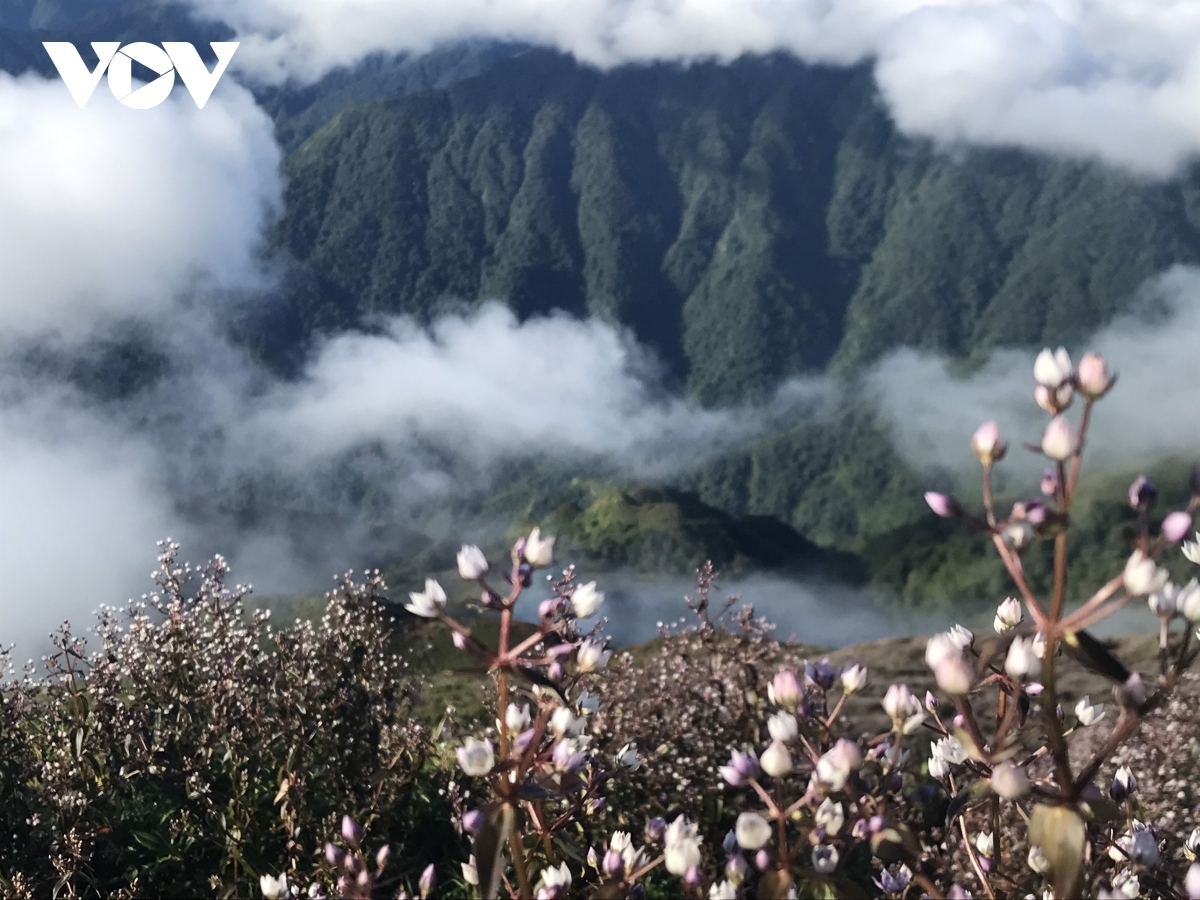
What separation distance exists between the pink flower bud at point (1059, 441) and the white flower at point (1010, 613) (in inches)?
32.9

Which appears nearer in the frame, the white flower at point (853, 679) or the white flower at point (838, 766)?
the white flower at point (838, 766)

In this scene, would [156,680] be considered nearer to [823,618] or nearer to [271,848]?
[271,848]

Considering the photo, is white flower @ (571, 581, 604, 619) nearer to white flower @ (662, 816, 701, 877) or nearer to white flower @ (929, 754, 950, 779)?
white flower @ (662, 816, 701, 877)

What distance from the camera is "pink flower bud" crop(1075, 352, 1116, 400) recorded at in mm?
1952

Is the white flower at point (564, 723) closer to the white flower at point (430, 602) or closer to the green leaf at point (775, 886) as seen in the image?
the white flower at point (430, 602)

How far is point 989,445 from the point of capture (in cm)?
216

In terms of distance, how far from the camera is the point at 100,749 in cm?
595

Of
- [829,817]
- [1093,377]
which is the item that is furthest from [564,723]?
[1093,377]

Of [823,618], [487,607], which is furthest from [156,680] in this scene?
[823,618]

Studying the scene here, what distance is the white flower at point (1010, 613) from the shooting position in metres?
2.69

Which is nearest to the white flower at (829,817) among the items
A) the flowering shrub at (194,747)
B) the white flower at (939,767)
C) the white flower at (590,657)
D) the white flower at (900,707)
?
the white flower at (900,707)

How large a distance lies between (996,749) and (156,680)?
5.25 meters

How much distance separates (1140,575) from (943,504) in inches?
16.7

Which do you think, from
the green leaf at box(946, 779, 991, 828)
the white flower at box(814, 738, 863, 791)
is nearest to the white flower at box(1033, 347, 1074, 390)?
the white flower at box(814, 738, 863, 791)
